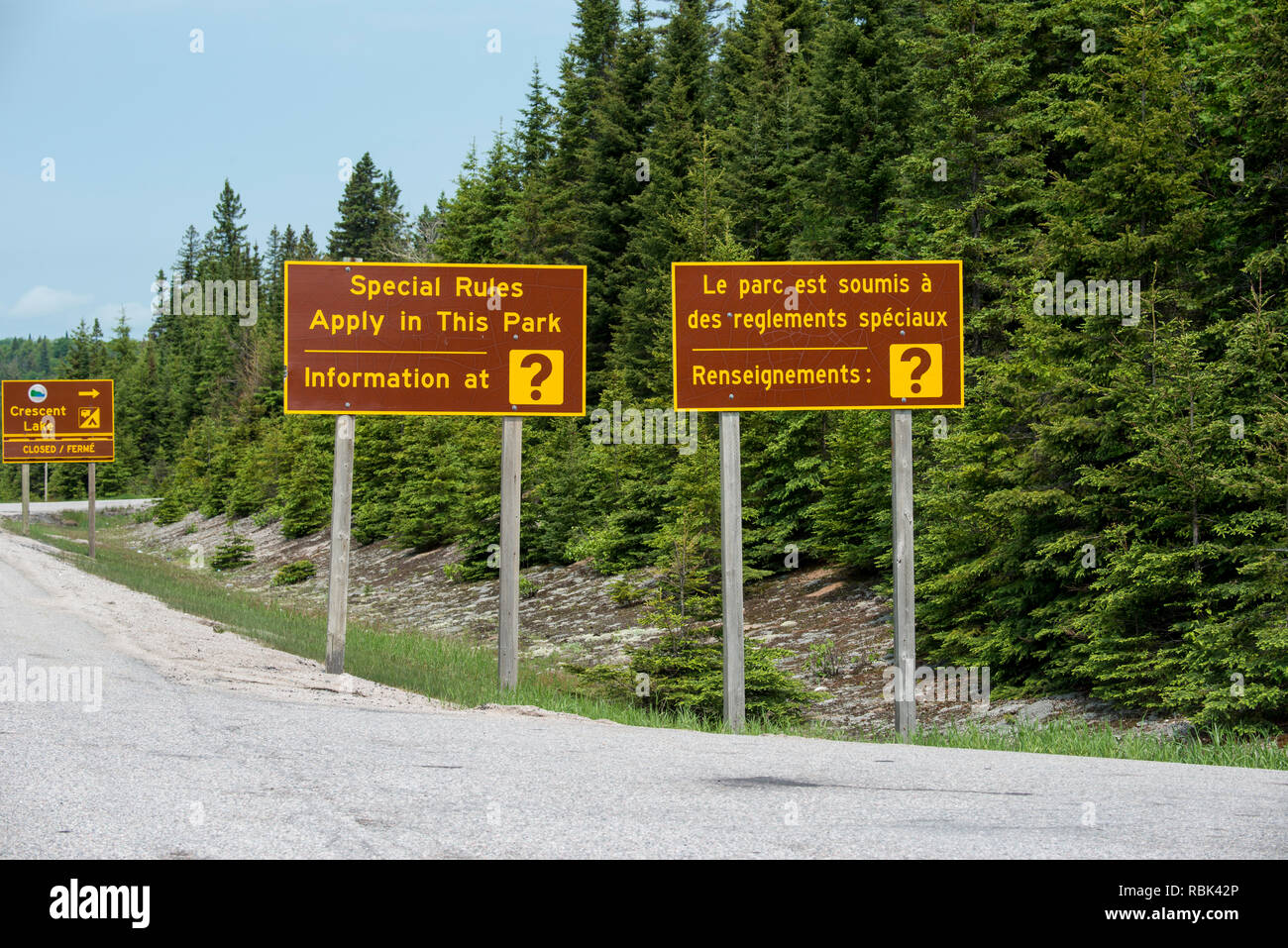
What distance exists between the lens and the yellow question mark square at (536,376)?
15508 mm

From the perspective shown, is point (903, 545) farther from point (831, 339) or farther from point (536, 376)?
point (536, 376)

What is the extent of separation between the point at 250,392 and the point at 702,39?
40.5 m

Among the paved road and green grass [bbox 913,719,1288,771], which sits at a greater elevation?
the paved road

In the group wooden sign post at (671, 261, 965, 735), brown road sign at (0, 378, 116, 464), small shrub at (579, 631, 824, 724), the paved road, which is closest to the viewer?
the paved road

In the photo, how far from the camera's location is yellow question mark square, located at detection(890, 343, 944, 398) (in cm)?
1427

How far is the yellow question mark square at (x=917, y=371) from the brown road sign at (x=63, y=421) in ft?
106

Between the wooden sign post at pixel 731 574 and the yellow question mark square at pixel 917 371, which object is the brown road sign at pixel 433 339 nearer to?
the wooden sign post at pixel 731 574

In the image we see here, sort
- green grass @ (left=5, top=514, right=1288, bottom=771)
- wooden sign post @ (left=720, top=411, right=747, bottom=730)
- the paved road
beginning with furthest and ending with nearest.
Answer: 1. wooden sign post @ (left=720, top=411, right=747, bottom=730)
2. green grass @ (left=5, top=514, right=1288, bottom=771)
3. the paved road

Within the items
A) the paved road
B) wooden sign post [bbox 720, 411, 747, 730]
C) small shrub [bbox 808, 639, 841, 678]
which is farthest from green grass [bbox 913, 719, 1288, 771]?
small shrub [bbox 808, 639, 841, 678]

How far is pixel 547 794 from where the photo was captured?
280 inches

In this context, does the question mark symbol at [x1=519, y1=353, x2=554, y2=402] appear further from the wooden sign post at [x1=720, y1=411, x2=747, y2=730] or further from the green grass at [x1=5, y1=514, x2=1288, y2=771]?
the green grass at [x1=5, y1=514, x2=1288, y2=771]

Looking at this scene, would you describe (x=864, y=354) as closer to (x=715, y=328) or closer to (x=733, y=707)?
(x=715, y=328)

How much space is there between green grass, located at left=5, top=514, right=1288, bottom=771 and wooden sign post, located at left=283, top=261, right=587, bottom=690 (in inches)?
56.6

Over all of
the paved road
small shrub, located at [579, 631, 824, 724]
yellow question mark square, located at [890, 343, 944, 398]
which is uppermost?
yellow question mark square, located at [890, 343, 944, 398]
